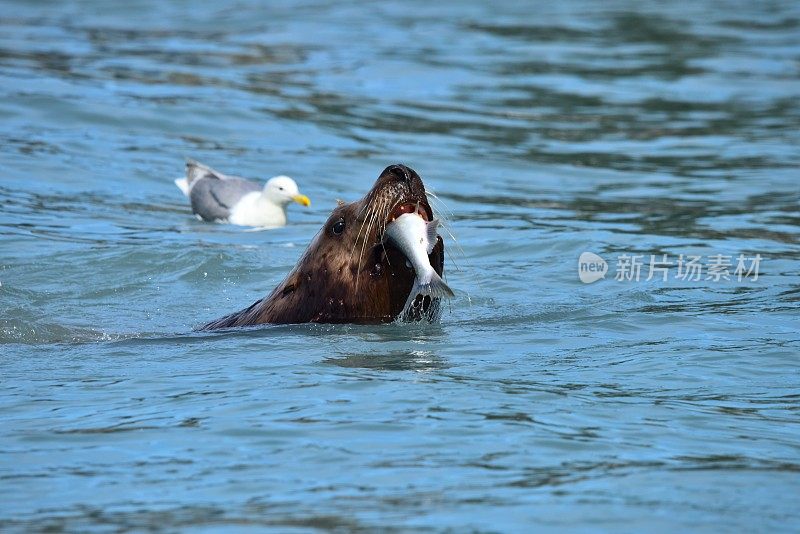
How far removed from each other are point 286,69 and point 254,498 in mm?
14276

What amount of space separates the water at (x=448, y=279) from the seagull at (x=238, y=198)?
0.28m

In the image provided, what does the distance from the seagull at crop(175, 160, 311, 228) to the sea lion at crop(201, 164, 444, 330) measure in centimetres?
456

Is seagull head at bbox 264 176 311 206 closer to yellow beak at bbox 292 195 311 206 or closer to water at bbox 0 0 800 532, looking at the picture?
yellow beak at bbox 292 195 311 206

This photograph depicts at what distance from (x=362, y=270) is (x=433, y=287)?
65cm

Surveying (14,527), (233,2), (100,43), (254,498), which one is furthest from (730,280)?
(233,2)

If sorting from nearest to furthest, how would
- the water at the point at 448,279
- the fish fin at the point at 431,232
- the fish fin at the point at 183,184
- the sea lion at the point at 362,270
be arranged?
the water at the point at 448,279 < the fish fin at the point at 431,232 < the sea lion at the point at 362,270 < the fish fin at the point at 183,184

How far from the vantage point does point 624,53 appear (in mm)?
19875

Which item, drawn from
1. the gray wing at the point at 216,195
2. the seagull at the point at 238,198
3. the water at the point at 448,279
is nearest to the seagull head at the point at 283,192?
the seagull at the point at 238,198

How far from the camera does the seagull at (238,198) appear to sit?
11.6m

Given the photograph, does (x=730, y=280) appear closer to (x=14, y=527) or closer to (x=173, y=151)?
(x=14, y=527)

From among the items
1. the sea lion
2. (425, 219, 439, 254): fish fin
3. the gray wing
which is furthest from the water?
(425, 219, 439, 254): fish fin

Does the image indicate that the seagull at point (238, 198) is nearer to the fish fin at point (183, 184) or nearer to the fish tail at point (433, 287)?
the fish fin at point (183, 184)

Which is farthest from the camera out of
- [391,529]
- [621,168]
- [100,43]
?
[100,43]

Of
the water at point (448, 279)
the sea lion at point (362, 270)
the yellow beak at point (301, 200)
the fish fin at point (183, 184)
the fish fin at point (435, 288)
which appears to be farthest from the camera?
the fish fin at point (183, 184)
